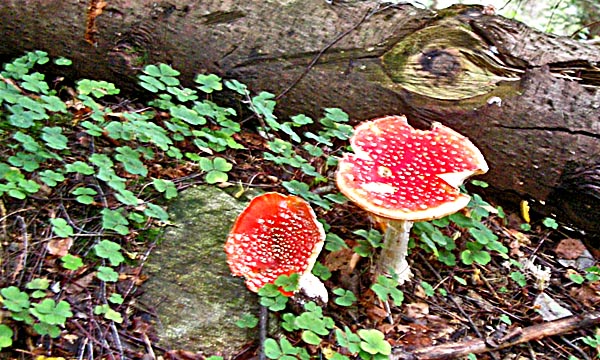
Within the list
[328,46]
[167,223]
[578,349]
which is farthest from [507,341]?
[328,46]

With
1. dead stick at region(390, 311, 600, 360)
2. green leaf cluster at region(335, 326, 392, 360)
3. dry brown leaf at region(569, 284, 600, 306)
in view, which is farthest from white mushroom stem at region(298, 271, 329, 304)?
dry brown leaf at region(569, 284, 600, 306)

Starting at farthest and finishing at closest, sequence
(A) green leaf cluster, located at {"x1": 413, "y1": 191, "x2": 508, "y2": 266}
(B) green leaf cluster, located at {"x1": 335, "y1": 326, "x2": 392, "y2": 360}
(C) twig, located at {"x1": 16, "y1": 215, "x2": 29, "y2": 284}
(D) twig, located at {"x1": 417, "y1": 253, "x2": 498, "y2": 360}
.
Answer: (A) green leaf cluster, located at {"x1": 413, "y1": 191, "x2": 508, "y2": 266} < (D) twig, located at {"x1": 417, "y1": 253, "x2": 498, "y2": 360} < (C) twig, located at {"x1": 16, "y1": 215, "x2": 29, "y2": 284} < (B) green leaf cluster, located at {"x1": 335, "y1": 326, "x2": 392, "y2": 360}

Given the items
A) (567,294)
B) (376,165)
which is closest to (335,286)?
(376,165)

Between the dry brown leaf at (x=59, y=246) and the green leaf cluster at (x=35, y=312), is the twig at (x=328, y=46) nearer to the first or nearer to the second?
the dry brown leaf at (x=59, y=246)

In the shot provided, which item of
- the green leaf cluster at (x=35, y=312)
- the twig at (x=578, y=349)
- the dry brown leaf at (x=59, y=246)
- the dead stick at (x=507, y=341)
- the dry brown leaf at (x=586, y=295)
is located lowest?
the twig at (x=578, y=349)

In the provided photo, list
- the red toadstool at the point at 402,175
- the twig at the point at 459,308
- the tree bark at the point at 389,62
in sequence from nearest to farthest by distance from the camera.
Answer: the red toadstool at the point at 402,175
the twig at the point at 459,308
the tree bark at the point at 389,62

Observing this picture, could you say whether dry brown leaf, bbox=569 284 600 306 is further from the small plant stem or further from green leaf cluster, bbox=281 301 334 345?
the small plant stem

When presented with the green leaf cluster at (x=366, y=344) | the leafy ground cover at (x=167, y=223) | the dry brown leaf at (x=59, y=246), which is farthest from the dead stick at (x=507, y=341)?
the dry brown leaf at (x=59, y=246)
